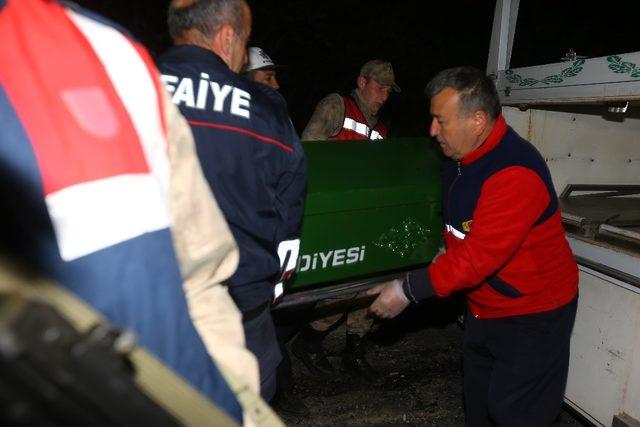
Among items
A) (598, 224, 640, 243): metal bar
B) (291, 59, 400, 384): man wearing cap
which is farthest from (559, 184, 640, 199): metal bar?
(291, 59, 400, 384): man wearing cap

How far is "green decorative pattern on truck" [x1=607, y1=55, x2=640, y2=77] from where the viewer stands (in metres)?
2.14

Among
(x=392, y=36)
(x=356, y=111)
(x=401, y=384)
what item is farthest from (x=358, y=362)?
(x=392, y=36)

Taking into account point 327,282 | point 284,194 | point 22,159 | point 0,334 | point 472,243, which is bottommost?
point 327,282

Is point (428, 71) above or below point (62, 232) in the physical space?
below

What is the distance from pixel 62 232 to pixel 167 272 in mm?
157

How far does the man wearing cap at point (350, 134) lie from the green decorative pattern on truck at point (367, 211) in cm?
30

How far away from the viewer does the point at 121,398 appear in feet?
1.75

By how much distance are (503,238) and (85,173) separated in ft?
5.45

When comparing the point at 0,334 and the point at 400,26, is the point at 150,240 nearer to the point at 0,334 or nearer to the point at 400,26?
the point at 0,334

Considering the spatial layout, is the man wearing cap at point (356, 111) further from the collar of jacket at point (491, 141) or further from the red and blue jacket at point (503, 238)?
the collar of jacket at point (491, 141)

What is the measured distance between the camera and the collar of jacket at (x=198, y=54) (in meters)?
1.55

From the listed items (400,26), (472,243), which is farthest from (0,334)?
(400,26)

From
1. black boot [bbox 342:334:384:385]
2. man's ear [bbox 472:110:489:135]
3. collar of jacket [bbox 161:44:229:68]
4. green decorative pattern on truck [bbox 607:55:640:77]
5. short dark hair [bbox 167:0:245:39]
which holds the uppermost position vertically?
short dark hair [bbox 167:0:245:39]

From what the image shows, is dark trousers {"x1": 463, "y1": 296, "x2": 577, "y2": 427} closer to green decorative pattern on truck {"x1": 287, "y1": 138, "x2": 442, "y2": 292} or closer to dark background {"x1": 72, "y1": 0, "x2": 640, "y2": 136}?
green decorative pattern on truck {"x1": 287, "y1": 138, "x2": 442, "y2": 292}
